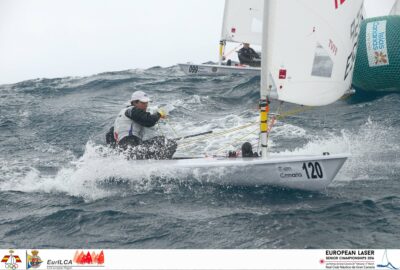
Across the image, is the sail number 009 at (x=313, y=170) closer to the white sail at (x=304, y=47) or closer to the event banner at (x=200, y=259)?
the white sail at (x=304, y=47)

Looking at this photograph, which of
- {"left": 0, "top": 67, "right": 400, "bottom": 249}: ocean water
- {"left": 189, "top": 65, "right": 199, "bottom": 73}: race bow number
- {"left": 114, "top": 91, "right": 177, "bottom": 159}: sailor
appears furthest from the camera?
{"left": 189, "top": 65, "right": 199, "bottom": 73}: race bow number

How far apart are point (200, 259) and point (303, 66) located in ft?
9.71

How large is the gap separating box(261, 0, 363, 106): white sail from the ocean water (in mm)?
1292

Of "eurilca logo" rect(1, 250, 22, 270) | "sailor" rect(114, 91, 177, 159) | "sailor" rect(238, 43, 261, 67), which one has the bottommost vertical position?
"eurilca logo" rect(1, 250, 22, 270)

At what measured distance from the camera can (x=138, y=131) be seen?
8625 mm

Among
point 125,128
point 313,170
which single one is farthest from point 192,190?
point 313,170

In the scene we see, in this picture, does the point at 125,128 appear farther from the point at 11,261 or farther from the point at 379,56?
the point at 379,56

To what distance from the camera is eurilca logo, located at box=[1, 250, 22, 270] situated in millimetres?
5680

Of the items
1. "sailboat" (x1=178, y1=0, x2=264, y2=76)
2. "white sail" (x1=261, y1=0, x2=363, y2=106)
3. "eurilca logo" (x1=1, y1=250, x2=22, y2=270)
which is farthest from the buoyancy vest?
"sailboat" (x1=178, y1=0, x2=264, y2=76)

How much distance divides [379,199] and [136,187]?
10.4ft

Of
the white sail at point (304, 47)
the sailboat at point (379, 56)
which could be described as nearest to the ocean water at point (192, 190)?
the sailboat at point (379, 56)

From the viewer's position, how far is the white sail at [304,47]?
7.17m

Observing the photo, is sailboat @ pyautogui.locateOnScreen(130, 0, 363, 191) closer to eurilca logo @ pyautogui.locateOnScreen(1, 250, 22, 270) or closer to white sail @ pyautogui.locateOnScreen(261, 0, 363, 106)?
white sail @ pyautogui.locateOnScreen(261, 0, 363, 106)

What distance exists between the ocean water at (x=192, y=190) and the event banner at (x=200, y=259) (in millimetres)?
485
